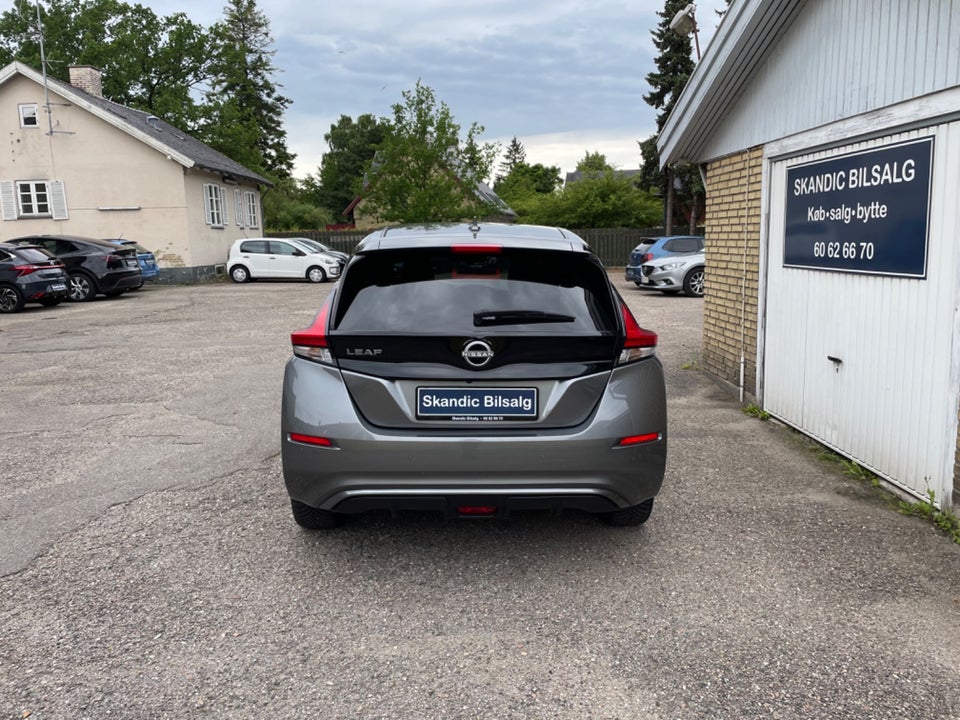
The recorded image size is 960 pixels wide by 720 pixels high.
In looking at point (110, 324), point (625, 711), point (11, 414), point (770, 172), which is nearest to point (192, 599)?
point (625, 711)

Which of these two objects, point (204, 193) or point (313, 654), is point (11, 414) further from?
point (204, 193)

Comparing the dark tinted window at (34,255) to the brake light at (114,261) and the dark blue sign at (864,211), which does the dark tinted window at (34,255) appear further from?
the dark blue sign at (864,211)

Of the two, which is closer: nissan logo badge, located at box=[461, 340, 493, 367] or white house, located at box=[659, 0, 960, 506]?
nissan logo badge, located at box=[461, 340, 493, 367]

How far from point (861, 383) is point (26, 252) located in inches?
722

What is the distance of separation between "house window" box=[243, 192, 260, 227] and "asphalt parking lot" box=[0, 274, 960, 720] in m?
32.3

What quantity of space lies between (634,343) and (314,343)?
1535 mm

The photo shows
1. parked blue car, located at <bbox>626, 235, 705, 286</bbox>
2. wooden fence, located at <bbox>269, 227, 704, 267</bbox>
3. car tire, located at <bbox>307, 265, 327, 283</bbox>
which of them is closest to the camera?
parked blue car, located at <bbox>626, 235, 705, 286</bbox>

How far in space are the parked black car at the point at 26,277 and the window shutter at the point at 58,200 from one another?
10657 millimetres

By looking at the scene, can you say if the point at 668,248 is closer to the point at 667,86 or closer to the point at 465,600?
the point at 465,600

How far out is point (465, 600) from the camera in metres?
3.62

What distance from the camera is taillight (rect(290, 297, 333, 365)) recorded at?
12.1ft

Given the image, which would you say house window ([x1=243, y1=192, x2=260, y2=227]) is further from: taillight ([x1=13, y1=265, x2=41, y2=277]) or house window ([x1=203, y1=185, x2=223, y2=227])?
taillight ([x1=13, y1=265, x2=41, y2=277])

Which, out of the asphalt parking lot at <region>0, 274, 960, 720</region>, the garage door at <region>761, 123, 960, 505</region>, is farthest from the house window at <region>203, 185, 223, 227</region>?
the garage door at <region>761, 123, 960, 505</region>

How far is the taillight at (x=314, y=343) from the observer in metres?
3.69
